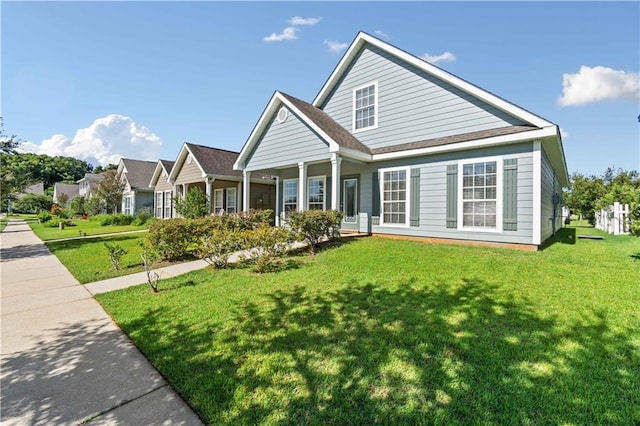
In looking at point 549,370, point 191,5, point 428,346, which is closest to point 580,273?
point 549,370

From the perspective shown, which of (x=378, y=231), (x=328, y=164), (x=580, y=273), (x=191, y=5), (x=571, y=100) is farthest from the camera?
(x=571, y=100)

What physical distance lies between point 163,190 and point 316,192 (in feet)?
59.0

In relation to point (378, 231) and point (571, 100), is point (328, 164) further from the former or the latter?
point (571, 100)

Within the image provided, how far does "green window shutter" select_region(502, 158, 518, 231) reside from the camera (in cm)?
841

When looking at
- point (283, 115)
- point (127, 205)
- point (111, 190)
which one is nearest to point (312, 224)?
point (283, 115)

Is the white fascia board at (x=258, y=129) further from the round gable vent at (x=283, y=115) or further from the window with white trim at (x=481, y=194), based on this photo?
the window with white trim at (x=481, y=194)

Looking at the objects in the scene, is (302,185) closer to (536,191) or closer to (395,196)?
(395,196)

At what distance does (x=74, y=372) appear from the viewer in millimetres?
3053

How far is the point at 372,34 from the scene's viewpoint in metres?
11.9

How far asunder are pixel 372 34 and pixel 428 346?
1258cm

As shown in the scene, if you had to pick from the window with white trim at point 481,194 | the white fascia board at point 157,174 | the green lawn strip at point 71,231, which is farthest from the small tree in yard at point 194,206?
the window with white trim at point 481,194

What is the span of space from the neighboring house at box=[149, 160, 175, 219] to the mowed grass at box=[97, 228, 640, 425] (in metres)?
20.6

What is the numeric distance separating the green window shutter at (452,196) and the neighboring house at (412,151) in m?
0.03

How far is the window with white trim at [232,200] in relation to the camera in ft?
66.7
